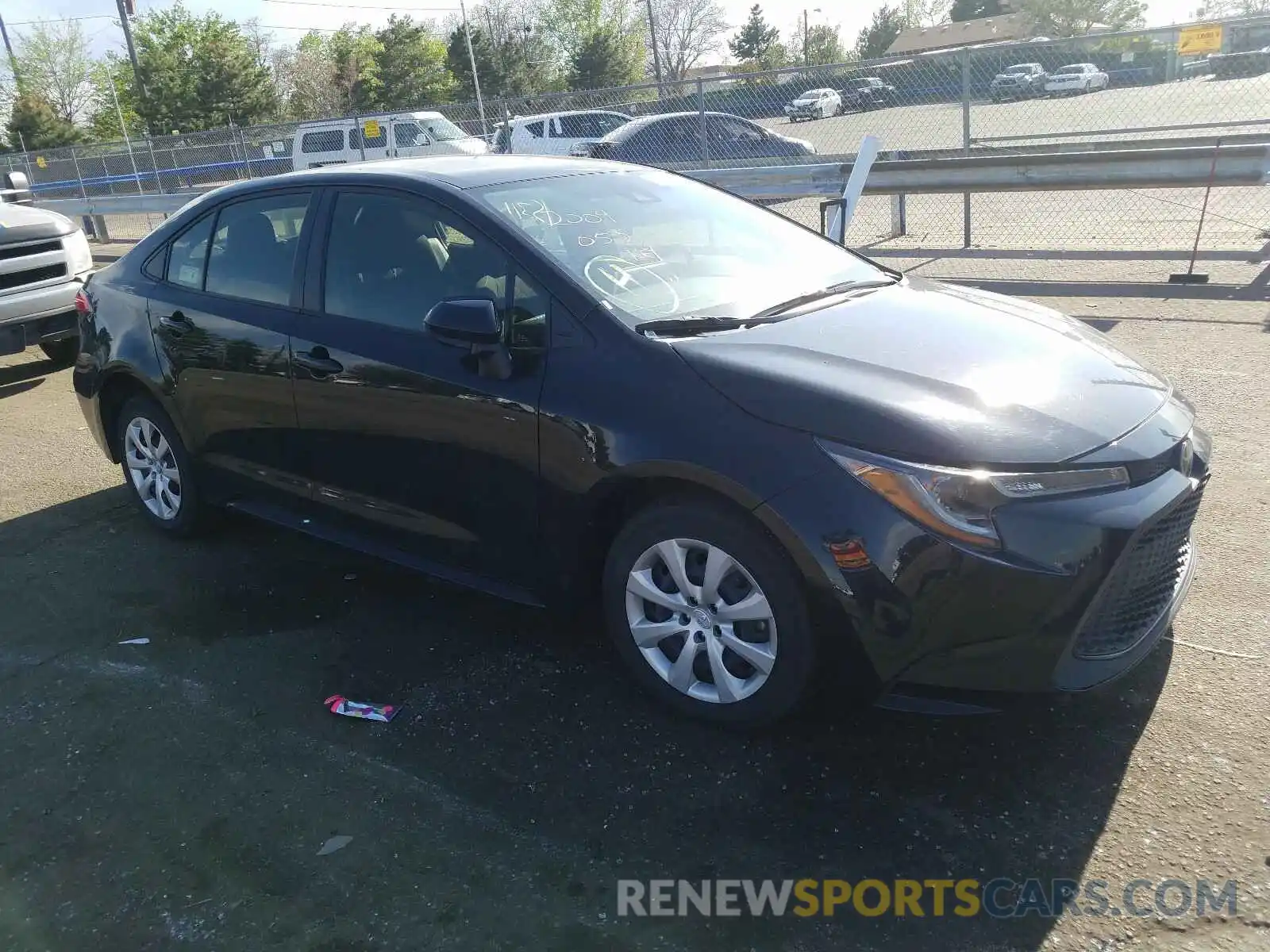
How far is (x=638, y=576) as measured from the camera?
316 centimetres

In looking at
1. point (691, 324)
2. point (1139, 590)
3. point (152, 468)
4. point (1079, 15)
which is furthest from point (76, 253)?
point (1079, 15)

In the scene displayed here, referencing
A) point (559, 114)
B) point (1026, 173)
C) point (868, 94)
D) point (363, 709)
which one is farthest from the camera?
point (559, 114)

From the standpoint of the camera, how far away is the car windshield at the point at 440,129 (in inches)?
750

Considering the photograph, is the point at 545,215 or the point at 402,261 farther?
the point at 402,261

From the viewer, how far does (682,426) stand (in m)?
2.96

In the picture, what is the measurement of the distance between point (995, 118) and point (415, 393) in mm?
11154

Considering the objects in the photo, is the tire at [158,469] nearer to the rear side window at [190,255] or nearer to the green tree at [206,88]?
the rear side window at [190,255]

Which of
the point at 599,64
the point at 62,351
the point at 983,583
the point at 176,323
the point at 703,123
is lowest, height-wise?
the point at 62,351

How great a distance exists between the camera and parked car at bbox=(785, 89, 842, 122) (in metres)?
12.5

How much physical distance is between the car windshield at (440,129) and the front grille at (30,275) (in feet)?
36.9

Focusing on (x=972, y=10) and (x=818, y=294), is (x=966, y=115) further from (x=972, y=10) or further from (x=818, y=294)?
(x=972, y=10)

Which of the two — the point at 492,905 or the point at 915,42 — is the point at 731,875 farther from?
the point at 915,42

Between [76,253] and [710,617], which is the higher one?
[76,253]

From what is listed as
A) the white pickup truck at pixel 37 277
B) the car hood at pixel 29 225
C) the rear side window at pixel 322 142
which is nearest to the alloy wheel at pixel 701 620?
the white pickup truck at pixel 37 277
